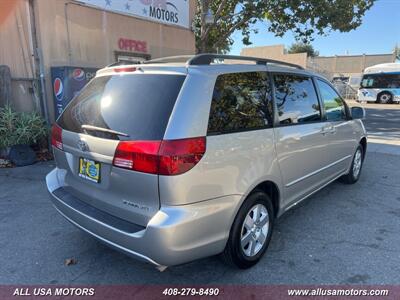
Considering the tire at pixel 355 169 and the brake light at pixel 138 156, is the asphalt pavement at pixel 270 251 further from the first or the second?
the brake light at pixel 138 156

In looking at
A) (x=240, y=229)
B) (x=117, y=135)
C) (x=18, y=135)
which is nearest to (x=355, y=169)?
(x=240, y=229)

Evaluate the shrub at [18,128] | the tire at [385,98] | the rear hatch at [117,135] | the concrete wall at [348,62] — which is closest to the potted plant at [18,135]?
the shrub at [18,128]

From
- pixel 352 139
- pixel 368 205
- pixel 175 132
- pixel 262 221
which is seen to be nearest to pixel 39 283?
pixel 175 132

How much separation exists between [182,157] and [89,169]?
0.88 m

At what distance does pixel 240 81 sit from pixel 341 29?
1272 cm

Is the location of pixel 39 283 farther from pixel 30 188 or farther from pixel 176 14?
pixel 176 14

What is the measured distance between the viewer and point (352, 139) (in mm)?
4875

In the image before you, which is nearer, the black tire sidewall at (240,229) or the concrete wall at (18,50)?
the black tire sidewall at (240,229)

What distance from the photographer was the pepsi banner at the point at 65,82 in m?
A: 6.70

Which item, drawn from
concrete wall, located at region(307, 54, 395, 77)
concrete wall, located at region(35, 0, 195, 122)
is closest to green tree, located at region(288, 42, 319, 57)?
concrete wall, located at region(307, 54, 395, 77)

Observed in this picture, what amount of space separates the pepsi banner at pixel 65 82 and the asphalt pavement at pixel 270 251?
8.53 feet

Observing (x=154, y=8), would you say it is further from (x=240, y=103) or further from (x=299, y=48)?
(x=299, y=48)

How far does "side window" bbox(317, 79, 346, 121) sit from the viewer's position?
13.6 ft

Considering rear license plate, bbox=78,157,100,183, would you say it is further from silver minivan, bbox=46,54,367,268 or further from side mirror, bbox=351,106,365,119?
side mirror, bbox=351,106,365,119
